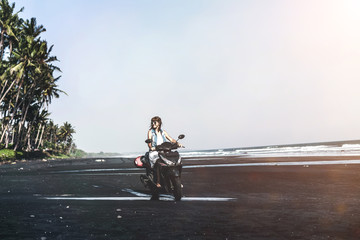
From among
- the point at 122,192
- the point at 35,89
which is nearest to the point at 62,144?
the point at 35,89

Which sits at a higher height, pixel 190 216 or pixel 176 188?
pixel 176 188

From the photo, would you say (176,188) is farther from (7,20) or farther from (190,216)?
(7,20)

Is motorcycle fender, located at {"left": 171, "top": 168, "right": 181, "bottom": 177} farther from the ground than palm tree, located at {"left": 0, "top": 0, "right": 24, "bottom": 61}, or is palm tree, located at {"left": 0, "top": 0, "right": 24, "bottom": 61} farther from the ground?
palm tree, located at {"left": 0, "top": 0, "right": 24, "bottom": 61}

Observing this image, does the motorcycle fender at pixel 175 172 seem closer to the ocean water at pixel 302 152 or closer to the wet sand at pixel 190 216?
the wet sand at pixel 190 216

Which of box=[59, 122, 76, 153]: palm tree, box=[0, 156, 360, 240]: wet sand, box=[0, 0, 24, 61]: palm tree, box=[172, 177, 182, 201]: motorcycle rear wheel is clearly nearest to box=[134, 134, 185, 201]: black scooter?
box=[172, 177, 182, 201]: motorcycle rear wheel

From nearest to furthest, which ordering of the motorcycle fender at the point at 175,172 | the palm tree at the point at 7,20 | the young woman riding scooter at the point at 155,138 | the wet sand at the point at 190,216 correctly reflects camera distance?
the wet sand at the point at 190,216, the motorcycle fender at the point at 175,172, the young woman riding scooter at the point at 155,138, the palm tree at the point at 7,20

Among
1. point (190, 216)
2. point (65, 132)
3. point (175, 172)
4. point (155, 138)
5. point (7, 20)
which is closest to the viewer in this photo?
point (190, 216)

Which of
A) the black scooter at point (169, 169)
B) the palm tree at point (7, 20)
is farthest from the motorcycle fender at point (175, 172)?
the palm tree at point (7, 20)

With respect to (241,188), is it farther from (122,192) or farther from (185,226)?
(185,226)

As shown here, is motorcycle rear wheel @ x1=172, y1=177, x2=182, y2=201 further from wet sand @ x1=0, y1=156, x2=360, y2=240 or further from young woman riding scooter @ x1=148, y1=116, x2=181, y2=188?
young woman riding scooter @ x1=148, y1=116, x2=181, y2=188

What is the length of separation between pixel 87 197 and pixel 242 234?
4724 mm

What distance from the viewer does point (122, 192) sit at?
30.2 feet

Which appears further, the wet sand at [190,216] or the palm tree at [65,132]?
the palm tree at [65,132]

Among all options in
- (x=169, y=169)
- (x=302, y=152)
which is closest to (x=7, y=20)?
(x=302, y=152)
